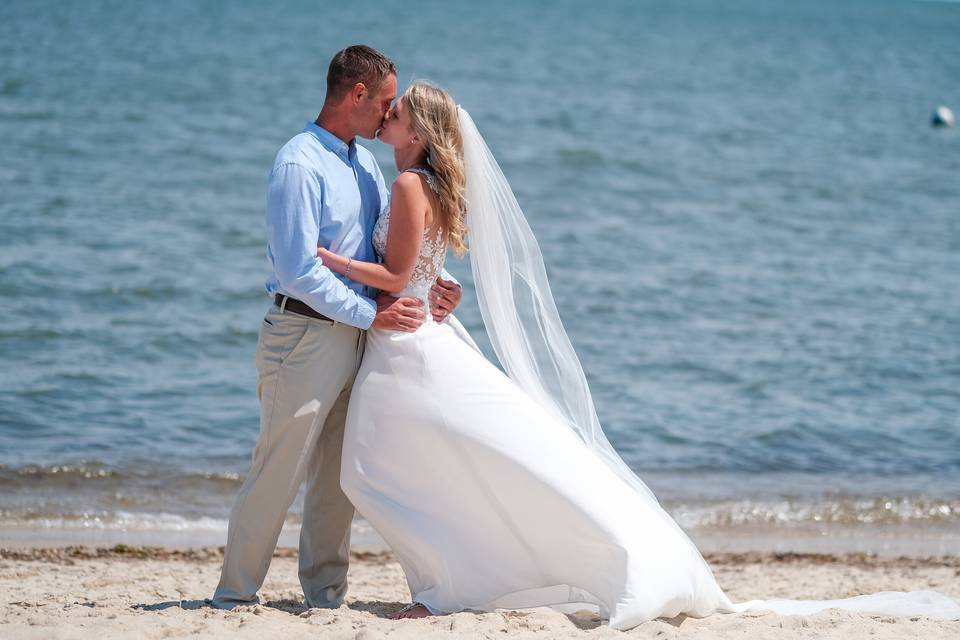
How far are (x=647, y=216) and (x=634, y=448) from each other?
7922 millimetres

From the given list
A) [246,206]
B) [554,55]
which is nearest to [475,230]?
[246,206]

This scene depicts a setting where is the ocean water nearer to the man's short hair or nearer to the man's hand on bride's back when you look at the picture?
the man's hand on bride's back

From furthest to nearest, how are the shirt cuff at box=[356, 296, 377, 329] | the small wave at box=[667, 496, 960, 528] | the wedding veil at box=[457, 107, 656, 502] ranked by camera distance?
the small wave at box=[667, 496, 960, 528]
the wedding veil at box=[457, 107, 656, 502]
the shirt cuff at box=[356, 296, 377, 329]

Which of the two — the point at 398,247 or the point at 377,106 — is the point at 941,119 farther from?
the point at 398,247

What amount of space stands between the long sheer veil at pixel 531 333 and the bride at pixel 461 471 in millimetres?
133

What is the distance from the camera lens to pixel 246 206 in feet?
47.3

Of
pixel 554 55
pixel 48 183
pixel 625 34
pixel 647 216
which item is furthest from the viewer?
pixel 625 34

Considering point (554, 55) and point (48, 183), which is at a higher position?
point (554, 55)

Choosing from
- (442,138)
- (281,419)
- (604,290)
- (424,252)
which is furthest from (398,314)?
→ (604,290)

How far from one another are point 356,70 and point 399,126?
0.26m

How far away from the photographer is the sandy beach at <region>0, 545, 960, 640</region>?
4.04 metres

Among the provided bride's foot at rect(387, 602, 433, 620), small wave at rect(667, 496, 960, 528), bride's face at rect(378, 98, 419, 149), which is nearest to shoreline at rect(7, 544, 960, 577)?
small wave at rect(667, 496, 960, 528)

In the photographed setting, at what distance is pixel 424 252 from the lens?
4375mm

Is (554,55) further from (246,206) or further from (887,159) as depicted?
(246,206)
